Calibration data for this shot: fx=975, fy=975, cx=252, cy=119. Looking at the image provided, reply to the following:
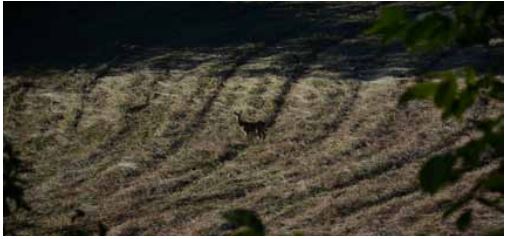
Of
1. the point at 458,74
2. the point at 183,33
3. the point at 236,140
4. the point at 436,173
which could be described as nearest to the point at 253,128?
the point at 236,140

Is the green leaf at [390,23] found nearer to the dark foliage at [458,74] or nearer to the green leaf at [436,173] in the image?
the dark foliage at [458,74]

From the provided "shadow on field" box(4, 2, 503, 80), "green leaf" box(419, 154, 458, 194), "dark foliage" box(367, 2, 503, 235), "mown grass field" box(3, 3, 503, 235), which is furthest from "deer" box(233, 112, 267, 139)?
"green leaf" box(419, 154, 458, 194)

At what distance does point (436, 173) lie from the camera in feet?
4.13

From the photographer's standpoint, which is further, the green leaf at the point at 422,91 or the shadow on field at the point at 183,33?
the shadow on field at the point at 183,33

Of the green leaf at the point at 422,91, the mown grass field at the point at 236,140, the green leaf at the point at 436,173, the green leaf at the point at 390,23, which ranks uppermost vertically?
the green leaf at the point at 390,23

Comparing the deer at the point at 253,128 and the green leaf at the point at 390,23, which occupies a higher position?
the green leaf at the point at 390,23

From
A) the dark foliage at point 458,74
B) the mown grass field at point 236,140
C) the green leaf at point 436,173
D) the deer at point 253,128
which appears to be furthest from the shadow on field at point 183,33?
the green leaf at point 436,173

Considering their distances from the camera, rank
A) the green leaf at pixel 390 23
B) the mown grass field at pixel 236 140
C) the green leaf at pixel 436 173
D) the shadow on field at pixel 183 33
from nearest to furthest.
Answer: the green leaf at pixel 436 173 < the green leaf at pixel 390 23 < the mown grass field at pixel 236 140 < the shadow on field at pixel 183 33

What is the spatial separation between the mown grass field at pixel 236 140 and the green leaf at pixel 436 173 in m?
3.11

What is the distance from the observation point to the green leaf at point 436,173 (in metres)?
1.25

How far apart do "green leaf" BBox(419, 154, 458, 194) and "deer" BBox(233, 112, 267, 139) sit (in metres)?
6.11

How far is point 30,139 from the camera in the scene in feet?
24.8

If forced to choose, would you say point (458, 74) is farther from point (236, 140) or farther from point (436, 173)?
point (236, 140)

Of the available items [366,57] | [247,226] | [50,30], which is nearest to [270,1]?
[50,30]
